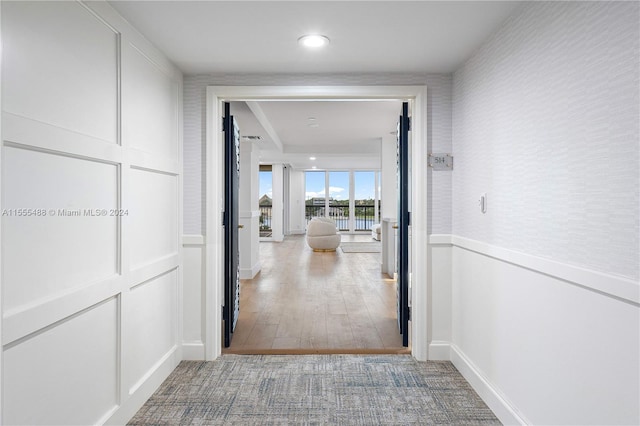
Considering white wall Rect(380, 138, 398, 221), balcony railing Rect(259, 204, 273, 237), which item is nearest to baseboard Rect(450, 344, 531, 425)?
white wall Rect(380, 138, 398, 221)

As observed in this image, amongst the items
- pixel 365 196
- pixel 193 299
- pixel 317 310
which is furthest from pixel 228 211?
pixel 365 196

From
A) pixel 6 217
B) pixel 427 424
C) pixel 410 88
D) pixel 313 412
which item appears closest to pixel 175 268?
pixel 313 412

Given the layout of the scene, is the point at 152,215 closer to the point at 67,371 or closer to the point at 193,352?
the point at 67,371

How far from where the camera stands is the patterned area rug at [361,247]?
9.45 m

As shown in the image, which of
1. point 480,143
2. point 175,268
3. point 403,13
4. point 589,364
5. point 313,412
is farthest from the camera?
point 175,268

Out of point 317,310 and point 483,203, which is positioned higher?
point 483,203

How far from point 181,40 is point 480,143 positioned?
6.19 ft

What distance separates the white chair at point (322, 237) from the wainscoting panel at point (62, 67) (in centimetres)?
752

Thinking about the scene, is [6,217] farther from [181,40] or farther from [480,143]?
[480,143]

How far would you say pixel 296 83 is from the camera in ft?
9.83

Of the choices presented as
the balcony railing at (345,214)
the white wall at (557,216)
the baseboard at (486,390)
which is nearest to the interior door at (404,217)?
the baseboard at (486,390)

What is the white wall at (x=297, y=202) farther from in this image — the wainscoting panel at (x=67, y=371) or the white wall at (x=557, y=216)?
the wainscoting panel at (x=67, y=371)

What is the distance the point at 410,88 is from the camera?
2979 millimetres

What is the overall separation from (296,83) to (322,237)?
6.61 meters
